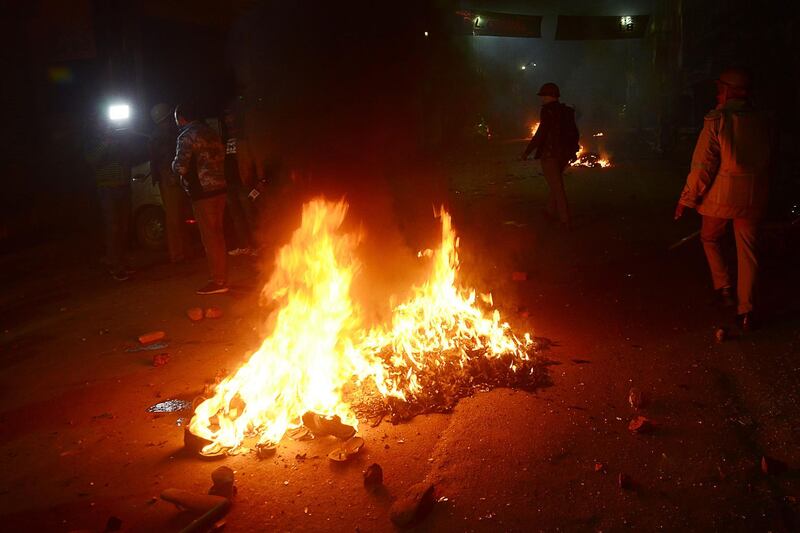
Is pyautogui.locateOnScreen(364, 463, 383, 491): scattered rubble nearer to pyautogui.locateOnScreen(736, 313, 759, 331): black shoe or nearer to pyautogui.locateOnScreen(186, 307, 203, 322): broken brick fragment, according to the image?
pyautogui.locateOnScreen(736, 313, 759, 331): black shoe

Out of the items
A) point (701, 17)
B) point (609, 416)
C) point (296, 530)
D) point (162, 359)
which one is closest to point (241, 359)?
point (162, 359)

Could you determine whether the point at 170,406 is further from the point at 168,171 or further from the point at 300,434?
the point at 168,171

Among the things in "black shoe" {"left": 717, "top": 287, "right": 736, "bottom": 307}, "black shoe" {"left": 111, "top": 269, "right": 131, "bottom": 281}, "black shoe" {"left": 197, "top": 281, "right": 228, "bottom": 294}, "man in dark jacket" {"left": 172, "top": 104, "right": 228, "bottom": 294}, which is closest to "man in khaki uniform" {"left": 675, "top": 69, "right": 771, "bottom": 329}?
"black shoe" {"left": 717, "top": 287, "right": 736, "bottom": 307}

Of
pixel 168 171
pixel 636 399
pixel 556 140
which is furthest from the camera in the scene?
pixel 556 140

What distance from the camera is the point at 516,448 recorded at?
360 centimetres

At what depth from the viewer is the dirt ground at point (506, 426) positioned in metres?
3.11

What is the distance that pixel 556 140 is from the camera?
9.11m

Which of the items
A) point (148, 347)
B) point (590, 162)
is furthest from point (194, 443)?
point (590, 162)

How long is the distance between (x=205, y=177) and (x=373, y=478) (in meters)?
4.86

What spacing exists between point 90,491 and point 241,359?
6.13 feet

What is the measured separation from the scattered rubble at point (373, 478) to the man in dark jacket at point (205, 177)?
4546mm

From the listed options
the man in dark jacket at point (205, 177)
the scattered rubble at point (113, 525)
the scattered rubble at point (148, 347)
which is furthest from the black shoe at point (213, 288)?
the scattered rubble at point (113, 525)

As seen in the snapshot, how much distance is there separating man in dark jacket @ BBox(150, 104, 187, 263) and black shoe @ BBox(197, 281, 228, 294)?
182 cm

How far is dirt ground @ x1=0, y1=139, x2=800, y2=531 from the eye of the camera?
3109 millimetres
